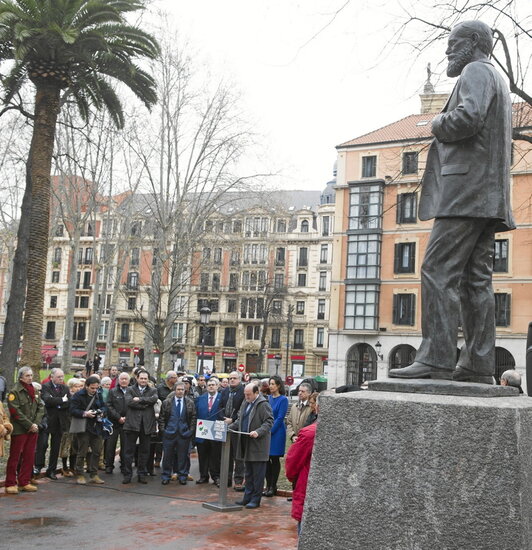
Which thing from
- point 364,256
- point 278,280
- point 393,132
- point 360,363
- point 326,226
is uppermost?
point 393,132

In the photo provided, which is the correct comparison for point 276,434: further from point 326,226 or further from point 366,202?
point 326,226

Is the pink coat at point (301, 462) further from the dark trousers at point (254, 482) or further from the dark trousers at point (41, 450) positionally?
the dark trousers at point (41, 450)

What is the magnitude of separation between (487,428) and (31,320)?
50.8 feet

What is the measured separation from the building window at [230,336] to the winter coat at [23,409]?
59.3 metres

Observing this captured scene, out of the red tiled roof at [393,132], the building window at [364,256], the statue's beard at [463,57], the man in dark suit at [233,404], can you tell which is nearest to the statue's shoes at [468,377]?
the statue's beard at [463,57]

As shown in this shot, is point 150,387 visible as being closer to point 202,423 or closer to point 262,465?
point 202,423

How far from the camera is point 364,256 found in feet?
149

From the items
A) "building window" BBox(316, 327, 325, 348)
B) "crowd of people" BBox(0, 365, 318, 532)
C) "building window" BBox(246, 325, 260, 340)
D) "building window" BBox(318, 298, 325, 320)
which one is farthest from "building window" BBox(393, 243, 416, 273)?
"crowd of people" BBox(0, 365, 318, 532)

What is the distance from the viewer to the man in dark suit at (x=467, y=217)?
16.3ft

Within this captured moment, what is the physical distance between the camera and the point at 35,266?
1767 cm

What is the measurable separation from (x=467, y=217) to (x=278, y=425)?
7.65 meters

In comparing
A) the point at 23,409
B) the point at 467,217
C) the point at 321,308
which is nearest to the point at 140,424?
the point at 23,409

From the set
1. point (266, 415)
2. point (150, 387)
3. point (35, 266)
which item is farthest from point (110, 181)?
point (266, 415)

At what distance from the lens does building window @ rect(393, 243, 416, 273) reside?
145 ft
